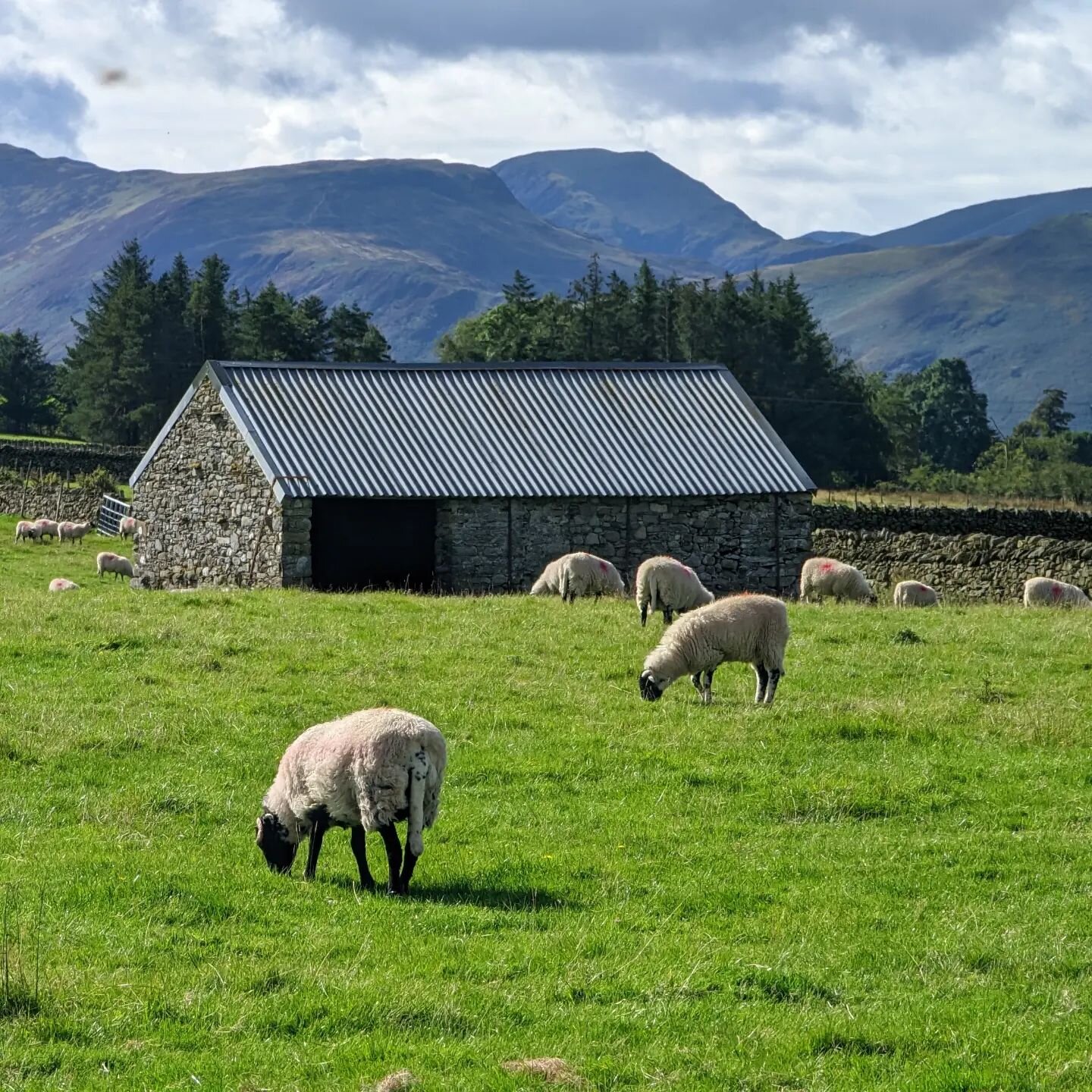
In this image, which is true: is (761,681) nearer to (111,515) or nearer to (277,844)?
(277,844)

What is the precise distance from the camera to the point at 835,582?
2892 cm

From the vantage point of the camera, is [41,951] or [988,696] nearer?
[41,951]

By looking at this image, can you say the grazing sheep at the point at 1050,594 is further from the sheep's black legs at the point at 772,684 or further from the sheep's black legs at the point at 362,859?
the sheep's black legs at the point at 362,859

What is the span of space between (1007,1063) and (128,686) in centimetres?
1090

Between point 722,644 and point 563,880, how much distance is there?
5941 mm

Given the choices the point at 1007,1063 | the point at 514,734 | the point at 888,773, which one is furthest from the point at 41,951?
the point at 888,773

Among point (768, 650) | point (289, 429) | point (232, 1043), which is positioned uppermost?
point (289, 429)

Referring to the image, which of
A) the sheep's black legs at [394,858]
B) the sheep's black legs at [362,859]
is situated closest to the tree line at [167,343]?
the sheep's black legs at [362,859]

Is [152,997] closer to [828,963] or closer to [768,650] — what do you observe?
[828,963]

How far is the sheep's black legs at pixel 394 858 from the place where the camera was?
929 cm

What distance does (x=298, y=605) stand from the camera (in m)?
22.9

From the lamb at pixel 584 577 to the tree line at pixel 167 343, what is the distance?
59.6 m

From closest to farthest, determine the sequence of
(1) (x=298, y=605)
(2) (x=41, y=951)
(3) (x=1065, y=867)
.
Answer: (2) (x=41, y=951), (3) (x=1065, y=867), (1) (x=298, y=605)

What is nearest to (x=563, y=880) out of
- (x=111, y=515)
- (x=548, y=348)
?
(x=111, y=515)
